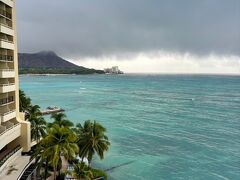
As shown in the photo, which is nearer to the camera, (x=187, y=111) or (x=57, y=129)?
(x=57, y=129)

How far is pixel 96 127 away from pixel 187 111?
302 ft

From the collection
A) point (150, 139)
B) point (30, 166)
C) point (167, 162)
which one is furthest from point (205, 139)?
point (30, 166)

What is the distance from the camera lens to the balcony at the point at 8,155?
38750mm

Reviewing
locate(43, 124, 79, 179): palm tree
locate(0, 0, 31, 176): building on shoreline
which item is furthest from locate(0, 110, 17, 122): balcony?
locate(43, 124, 79, 179): palm tree

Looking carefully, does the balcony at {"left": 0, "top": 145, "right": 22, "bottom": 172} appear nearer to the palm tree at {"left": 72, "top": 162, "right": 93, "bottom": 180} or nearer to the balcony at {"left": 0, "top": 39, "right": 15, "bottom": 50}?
the palm tree at {"left": 72, "top": 162, "right": 93, "bottom": 180}

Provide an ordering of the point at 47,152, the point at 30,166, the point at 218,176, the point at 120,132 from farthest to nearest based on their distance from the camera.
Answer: the point at 120,132, the point at 218,176, the point at 30,166, the point at 47,152

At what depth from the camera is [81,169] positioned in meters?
41.4

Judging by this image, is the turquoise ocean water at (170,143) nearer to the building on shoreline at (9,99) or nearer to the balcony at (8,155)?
the balcony at (8,155)

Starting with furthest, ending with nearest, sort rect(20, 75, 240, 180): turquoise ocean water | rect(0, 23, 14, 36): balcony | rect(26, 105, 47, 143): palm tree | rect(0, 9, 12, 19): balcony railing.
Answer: rect(20, 75, 240, 180): turquoise ocean water → rect(26, 105, 47, 143): palm tree → rect(0, 9, 12, 19): balcony railing → rect(0, 23, 14, 36): balcony

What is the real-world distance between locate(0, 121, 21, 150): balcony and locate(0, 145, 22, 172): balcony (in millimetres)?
1726

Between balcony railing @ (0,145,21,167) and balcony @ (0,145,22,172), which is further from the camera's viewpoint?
balcony railing @ (0,145,21,167)

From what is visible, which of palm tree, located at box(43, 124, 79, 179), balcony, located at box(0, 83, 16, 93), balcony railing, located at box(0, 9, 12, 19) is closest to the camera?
palm tree, located at box(43, 124, 79, 179)

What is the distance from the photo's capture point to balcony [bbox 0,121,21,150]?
128 feet

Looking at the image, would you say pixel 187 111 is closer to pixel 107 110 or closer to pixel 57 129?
pixel 107 110
